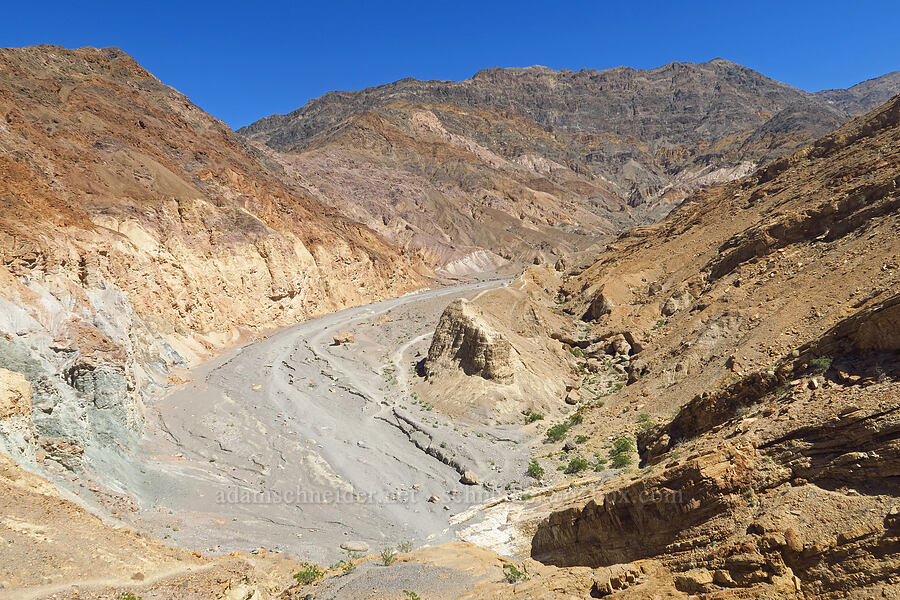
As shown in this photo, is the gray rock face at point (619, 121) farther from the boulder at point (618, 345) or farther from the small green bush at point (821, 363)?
the small green bush at point (821, 363)

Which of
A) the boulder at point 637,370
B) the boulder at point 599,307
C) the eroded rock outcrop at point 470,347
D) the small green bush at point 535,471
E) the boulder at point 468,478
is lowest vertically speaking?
the boulder at point 468,478

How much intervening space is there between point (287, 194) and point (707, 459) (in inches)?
1951

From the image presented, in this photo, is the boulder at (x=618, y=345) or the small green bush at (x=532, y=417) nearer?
the small green bush at (x=532, y=417)

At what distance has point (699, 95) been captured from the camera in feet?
620

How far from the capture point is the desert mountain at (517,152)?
8306 cm

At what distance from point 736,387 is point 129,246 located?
96.9 feet

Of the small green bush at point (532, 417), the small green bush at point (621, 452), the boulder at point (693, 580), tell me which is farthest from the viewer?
the small green bush at point (532, 417)

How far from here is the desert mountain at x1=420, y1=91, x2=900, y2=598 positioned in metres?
5.68

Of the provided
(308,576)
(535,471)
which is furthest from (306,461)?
(308,576)

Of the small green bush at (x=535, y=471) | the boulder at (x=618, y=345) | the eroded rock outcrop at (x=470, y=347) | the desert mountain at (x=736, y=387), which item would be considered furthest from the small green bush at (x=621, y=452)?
the boulder at (x=618, y=345)

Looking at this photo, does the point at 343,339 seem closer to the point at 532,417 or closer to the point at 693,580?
the point at 532,417

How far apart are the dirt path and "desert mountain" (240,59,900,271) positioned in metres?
49.7

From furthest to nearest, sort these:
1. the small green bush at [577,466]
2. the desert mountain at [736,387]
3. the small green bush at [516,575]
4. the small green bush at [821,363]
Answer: the small green bush at [577,466], the small green bush at [821,363], the small green bush at [516,575], the desert mountain at [736,387]

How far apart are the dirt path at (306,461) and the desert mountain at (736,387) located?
89.5 inches
